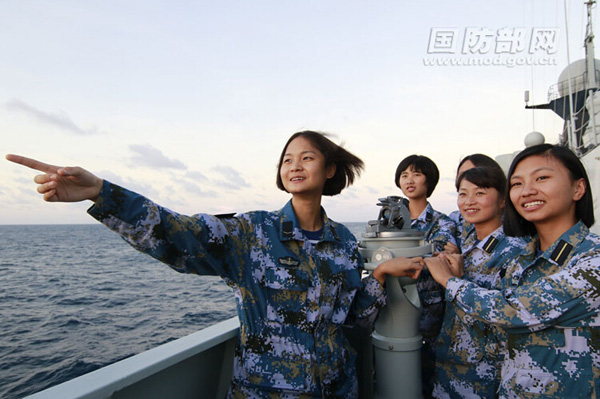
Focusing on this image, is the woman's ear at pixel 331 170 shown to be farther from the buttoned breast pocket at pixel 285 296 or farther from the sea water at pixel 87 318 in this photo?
the sea water at pixel 87 318

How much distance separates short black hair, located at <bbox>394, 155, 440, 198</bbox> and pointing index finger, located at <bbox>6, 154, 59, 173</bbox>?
2845 mm

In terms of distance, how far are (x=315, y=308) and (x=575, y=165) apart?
1.36 m

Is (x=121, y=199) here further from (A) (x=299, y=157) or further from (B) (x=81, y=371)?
(B) (x=81, y=371)

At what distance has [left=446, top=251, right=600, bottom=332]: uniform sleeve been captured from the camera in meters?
1.49

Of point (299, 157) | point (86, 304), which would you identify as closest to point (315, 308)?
point (299, 157)

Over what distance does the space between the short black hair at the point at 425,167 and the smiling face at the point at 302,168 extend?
1.53 meters

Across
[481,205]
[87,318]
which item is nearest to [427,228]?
[481,205]

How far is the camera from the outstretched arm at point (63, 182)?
1.32 meters

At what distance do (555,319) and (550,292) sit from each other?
4.5 inches

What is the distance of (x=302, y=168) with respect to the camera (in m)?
2.17

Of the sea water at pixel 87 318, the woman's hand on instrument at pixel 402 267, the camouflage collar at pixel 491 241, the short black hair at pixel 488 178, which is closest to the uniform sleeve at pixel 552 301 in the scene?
the woman's hand on instrument at pixel 402 267

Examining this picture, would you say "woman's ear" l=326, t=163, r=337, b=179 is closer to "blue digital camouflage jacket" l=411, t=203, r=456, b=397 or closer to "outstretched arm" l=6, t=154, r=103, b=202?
"blue digital camouflage jacket" l=411, t=203, r=456, b=397

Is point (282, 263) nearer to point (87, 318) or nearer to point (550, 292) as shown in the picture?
point (550, 292)

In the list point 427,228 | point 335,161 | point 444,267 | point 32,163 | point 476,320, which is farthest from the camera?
point 427,228
